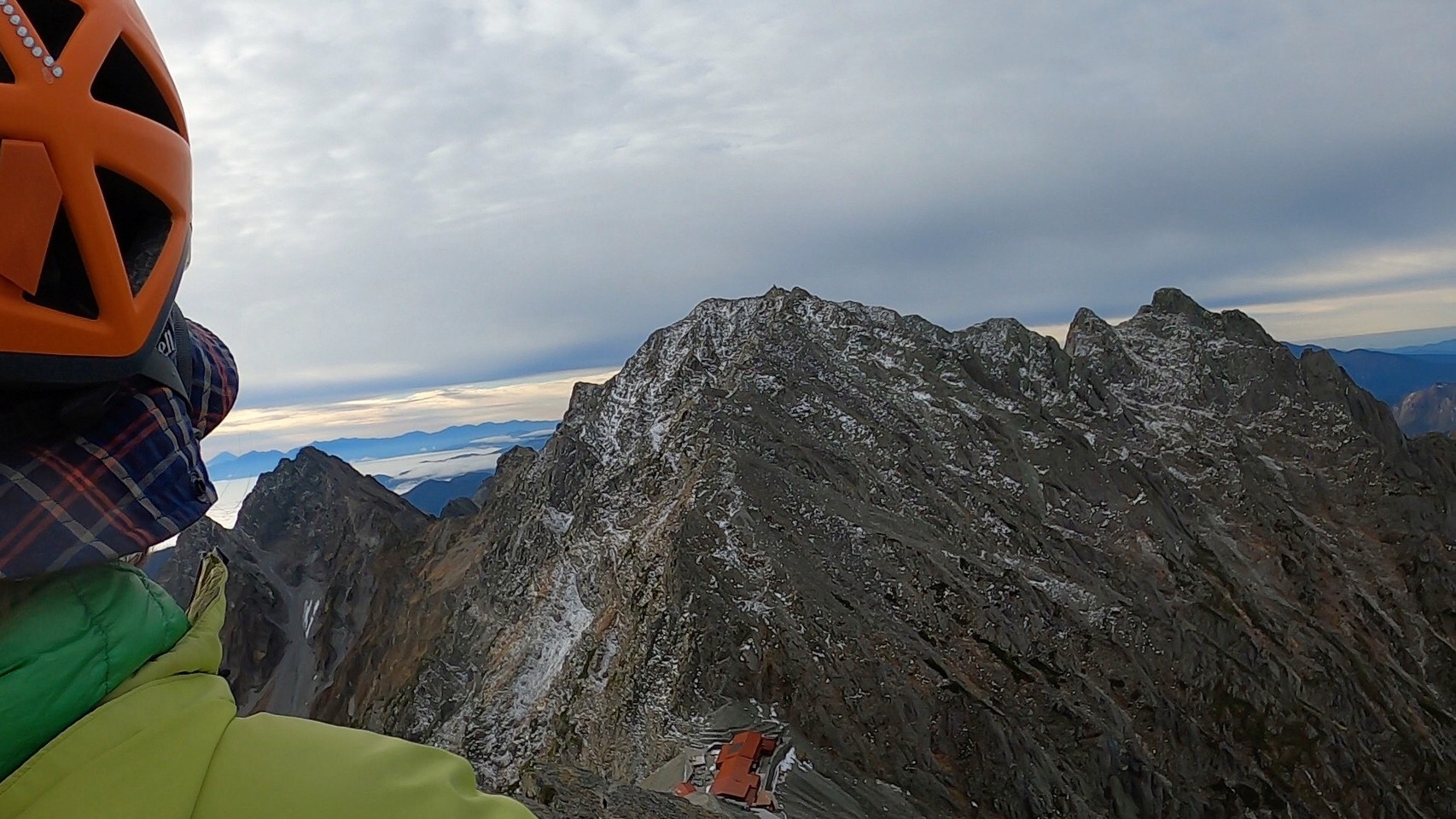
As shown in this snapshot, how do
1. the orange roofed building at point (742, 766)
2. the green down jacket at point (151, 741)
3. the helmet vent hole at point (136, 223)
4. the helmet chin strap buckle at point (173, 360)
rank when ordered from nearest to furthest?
1. the green down jacket at point (151, 741)
2. the helmet chin strap buckle at point (173, 360)
3. the helmet vent hole at point (136, 223)
4. the orange roofed building at point (742, 766)

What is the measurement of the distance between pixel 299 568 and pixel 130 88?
16484 cm

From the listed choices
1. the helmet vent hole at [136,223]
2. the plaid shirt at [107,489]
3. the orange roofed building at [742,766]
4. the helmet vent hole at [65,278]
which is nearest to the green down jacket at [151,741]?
the plaid shirt at [107,489]

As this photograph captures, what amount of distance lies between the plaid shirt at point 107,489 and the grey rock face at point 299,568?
118752 mm

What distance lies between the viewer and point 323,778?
2436 mm

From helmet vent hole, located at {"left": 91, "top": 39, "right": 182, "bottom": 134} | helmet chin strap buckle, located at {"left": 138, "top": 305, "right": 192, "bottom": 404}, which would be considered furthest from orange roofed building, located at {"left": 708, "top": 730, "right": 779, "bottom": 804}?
Result: helmet vent hole, located at {"left": 91, "top": 39, "right": 182, "bottom": 134}

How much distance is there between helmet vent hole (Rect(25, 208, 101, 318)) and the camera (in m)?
3.06

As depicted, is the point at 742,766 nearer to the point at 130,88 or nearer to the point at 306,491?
the point at 130,88

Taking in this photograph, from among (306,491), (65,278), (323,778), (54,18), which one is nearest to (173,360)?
(65,278)

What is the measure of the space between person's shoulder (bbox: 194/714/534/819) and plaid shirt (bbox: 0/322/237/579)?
78cm

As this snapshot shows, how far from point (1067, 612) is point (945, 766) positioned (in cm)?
2933

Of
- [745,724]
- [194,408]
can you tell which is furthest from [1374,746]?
[194,408]

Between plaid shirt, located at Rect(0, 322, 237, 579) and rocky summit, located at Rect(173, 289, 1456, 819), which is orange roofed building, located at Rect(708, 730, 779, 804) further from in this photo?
plaid shirt, located at Rect(0, 322, 237, 579)

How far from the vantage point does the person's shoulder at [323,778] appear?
2.35 meters

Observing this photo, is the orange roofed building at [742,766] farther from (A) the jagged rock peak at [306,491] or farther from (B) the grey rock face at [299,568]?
(A) the jagged rock peak at [306,491]
